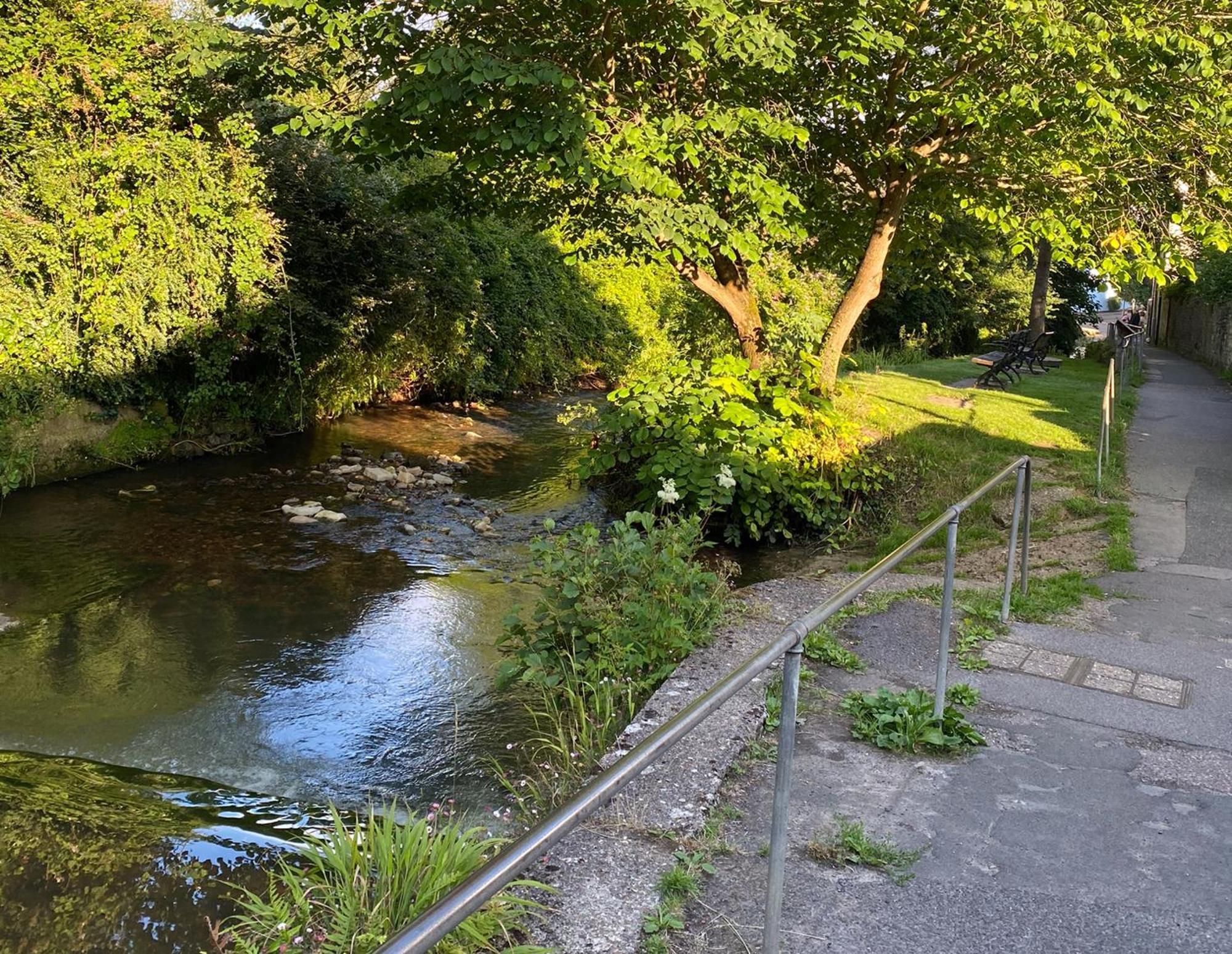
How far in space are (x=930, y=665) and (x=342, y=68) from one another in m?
8.32

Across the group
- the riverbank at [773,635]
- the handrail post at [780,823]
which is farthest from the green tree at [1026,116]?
the handrail post at [780,823]

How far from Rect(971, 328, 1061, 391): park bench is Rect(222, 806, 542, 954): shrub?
16.4 meters

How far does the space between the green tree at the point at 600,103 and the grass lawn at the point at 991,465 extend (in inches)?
119

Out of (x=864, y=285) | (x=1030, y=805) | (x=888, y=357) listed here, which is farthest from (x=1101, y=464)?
(x=888, y=357)

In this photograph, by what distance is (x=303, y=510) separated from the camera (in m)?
10.3

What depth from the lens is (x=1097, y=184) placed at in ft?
31.5

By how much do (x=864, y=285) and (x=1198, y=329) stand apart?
25932 mm

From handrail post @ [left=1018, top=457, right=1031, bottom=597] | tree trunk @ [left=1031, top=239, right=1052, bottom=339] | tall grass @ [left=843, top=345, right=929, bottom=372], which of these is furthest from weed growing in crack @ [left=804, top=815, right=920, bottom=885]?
tree trunk @ [left=1031, top=239, right=1052, bottom=339]

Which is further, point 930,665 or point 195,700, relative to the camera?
point 195,700

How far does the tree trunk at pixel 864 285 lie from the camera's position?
36.2 ft

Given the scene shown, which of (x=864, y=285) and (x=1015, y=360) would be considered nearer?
(x=864, y=285)

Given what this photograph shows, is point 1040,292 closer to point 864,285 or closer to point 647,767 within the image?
point 864,285

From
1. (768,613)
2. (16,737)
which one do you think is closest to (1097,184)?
(768,613)

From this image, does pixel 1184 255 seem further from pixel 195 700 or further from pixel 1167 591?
pixel 195 700
